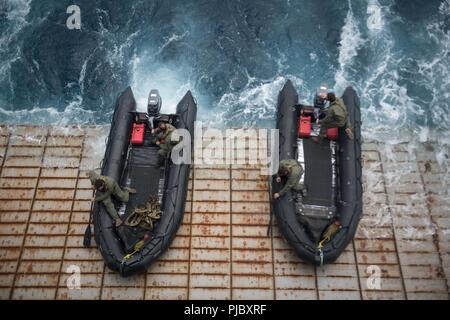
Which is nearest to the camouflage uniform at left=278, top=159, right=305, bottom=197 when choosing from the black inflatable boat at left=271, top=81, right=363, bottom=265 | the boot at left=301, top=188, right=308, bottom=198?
the black inflatable boat at left=271, top=81, right=363, bottom=265

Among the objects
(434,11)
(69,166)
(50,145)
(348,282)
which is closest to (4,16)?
(50,145)

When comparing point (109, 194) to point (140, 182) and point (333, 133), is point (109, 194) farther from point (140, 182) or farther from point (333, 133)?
point (333, 133)

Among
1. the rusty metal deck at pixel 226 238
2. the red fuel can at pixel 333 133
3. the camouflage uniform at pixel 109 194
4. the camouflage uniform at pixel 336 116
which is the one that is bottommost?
the rusty metal deck at pixel 226 238

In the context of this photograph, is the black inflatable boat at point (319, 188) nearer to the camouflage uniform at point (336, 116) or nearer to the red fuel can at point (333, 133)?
the red fuel can at point (333, 133)

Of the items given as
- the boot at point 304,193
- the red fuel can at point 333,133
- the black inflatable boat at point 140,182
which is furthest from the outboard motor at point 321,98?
the black inflatable boat at point 140,182

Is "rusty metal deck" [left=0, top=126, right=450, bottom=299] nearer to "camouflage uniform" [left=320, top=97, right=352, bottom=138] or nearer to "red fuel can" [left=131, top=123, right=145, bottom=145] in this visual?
"red fuel can" [left=131, top=123, right=145, bottom=145]

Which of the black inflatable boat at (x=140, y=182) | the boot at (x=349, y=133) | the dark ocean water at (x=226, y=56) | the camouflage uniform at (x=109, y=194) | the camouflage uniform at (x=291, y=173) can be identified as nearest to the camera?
the black inflatable boat at (x=140, y=182)

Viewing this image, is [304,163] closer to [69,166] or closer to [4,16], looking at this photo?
[69,166]
